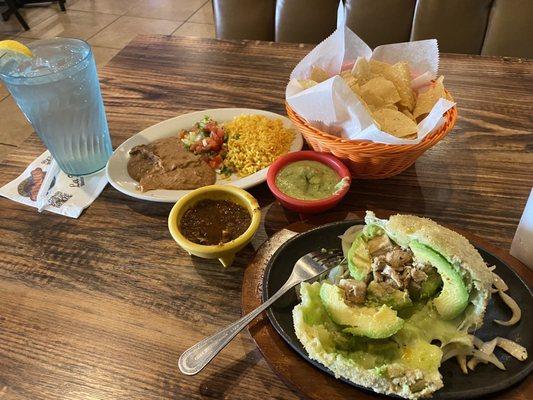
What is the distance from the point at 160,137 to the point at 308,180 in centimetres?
53

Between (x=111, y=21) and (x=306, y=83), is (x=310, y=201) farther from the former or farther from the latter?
(x=111, y=21)

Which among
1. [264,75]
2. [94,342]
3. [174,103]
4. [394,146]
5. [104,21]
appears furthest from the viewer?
[104,21]

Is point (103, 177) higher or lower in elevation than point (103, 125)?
lower

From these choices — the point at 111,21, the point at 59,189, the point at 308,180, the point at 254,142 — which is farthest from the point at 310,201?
the point at 111,21

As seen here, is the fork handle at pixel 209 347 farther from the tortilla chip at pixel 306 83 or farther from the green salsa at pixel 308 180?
the tortilla chip at pixel 306 83

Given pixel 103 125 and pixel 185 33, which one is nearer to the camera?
pixel 103 125

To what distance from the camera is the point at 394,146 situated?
103cm

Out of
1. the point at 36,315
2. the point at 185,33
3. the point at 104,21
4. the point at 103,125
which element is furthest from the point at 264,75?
the point at 104,21

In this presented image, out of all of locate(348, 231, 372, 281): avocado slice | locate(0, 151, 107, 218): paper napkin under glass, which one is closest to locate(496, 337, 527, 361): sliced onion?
locate(348, 231, 372, 281): avocado slice

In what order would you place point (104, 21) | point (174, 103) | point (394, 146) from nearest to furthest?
point (394, 146), point (174, 103), point (104, 21)

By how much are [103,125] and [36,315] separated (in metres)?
0.57

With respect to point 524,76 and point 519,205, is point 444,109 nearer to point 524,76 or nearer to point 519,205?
point 519,205

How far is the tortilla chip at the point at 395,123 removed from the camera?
1.11 metres

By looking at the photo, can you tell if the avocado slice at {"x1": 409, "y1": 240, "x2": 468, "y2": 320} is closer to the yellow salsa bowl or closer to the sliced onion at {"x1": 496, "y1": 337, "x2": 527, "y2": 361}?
the sliced onion at {"x1": 496, "y1": 337, "x2": 527, "y2": 361}
